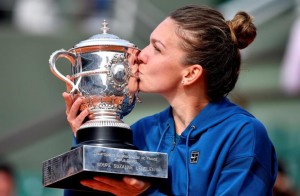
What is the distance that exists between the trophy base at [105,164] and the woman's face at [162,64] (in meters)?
0.26

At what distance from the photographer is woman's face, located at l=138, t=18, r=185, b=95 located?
120 inches

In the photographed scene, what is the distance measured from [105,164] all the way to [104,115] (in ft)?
0.87

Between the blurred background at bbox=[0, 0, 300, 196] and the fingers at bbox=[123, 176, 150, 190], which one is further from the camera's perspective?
the blurred background at bbox=[0, 0, 300, 196]

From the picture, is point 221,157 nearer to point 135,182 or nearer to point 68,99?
point 135,182

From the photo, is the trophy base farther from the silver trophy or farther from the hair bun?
the hair bun

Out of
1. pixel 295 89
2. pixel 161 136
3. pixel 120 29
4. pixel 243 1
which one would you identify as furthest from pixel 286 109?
pixel 161 136

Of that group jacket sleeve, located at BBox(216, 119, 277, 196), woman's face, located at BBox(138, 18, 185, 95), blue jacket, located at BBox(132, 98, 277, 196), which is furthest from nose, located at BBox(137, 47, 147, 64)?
jacket sleeve, located at BBox(216, 119, 277, 196)

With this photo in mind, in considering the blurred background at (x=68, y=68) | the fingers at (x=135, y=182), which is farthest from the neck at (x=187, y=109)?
the blurred background at (x=68, y=68)

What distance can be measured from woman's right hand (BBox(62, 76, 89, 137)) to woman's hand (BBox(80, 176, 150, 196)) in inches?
10.0

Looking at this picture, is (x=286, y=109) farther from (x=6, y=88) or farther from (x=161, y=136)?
(x=161, y=136)

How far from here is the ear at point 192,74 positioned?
304cm

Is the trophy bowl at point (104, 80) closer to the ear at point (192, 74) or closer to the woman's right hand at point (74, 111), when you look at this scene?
the woman's right hand at point (74, 111)

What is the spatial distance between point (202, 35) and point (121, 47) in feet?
0.81

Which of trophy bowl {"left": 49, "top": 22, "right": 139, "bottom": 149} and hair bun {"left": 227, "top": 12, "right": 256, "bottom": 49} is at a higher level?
hair bun {"left": 227, "top": 12, "right": 256, "bottom": 49}
